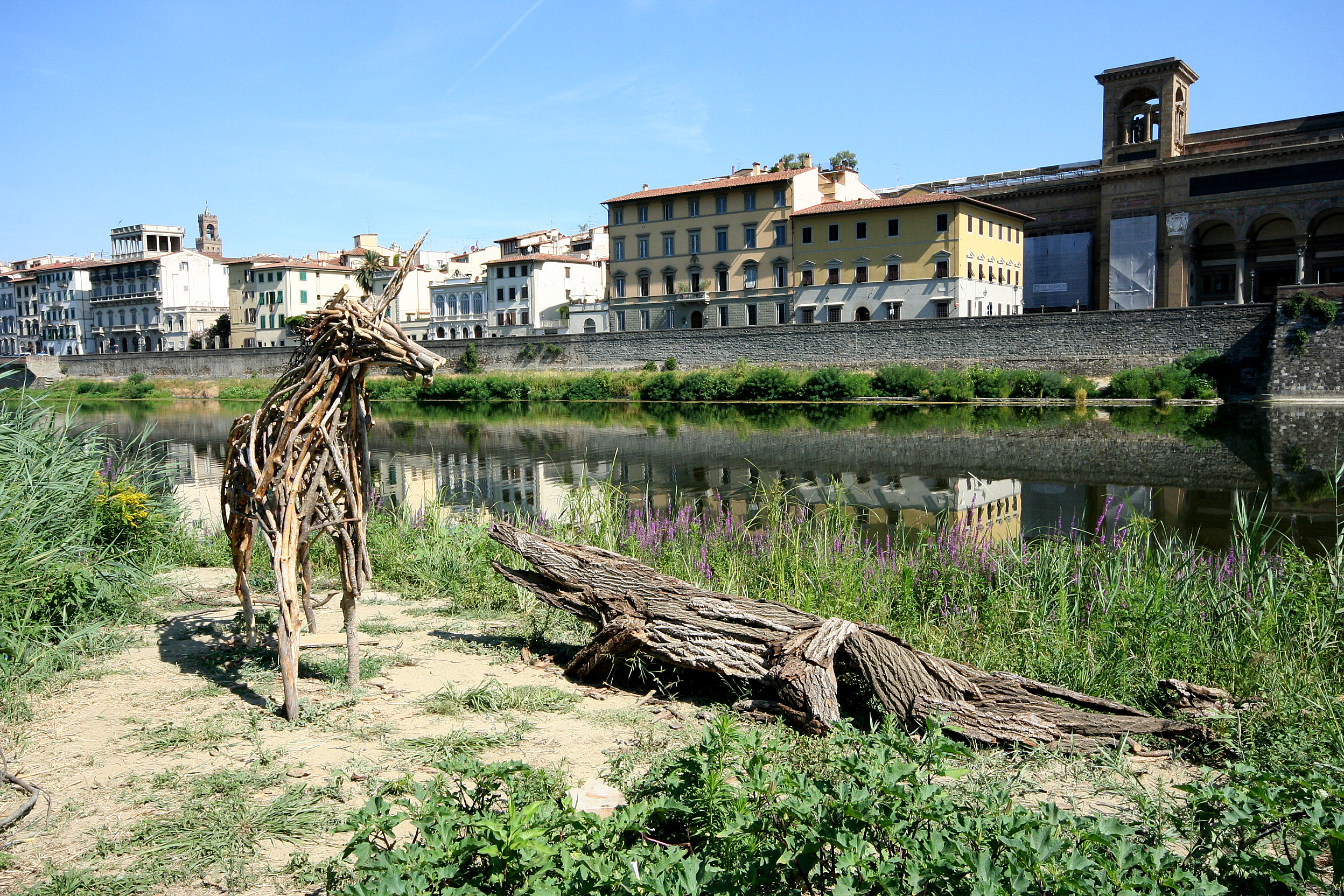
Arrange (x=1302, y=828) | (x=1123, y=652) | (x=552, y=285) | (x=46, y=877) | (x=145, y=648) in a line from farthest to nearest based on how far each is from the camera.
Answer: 1. (x=552, y=285)
2. (x=145, y=648)
3. (x=1123, y=652)
4. (x=46, y=877)
5. (x=1302, y=828)

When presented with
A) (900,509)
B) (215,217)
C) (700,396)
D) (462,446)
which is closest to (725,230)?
(700,396)

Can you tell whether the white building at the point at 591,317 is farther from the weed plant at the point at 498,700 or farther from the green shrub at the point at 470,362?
the weed plant at the point at 498,700

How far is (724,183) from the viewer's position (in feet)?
179

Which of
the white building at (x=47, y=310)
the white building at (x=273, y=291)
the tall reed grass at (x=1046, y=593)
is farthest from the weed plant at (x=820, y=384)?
the white building at (x=47, y=310)

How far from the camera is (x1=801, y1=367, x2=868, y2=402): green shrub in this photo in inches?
1610

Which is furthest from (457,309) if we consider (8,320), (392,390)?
(8,320)

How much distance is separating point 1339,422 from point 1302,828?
3024 cm

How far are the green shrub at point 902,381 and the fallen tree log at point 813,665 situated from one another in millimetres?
35566

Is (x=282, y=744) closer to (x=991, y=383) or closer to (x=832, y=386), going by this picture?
(x=991, y=383)

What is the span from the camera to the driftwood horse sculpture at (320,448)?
4.77 meters

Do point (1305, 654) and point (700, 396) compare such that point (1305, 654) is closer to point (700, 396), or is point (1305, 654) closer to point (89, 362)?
point (700, 396)

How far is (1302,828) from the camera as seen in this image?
9.27 feet

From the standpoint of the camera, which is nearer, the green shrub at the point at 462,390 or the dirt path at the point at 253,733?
the dirt path at the point at 253,733

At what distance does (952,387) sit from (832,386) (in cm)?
→ 526
